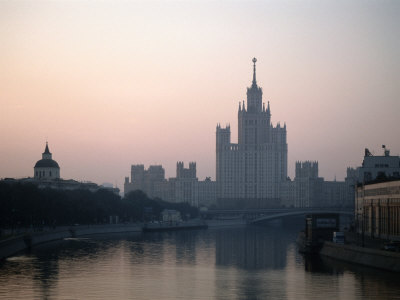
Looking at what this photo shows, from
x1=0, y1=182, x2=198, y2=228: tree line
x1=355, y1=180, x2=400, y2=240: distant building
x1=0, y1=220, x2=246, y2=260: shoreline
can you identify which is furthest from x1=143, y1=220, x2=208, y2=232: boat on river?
x1=355, y1=180, x2=400, y2=240: distant building

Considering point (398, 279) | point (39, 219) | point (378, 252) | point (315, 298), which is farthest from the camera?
point (39, 219)

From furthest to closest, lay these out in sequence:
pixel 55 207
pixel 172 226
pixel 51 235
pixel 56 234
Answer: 1. pixel 172 226
2. pixel 55 207
3. pixel 56 234
4. pixel 51 235

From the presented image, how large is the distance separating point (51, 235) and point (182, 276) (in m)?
44.4

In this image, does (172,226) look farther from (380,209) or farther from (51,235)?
(380,209)

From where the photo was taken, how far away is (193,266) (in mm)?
72625

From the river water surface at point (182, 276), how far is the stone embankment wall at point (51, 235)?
1.61 m

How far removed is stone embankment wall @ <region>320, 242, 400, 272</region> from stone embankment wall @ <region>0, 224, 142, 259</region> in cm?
2932

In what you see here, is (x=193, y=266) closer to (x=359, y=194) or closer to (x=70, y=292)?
(x=70, y=292)

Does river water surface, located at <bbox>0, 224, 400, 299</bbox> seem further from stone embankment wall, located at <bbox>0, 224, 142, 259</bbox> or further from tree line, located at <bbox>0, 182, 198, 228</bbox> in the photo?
tree line, located at <bbox>0, 182, 198, 228</bbox>

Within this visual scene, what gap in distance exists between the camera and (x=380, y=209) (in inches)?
3401

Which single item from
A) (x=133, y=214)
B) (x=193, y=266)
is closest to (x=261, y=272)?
(x=193, y=266)

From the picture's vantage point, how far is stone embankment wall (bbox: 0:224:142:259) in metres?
79.3

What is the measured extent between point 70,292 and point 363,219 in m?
46.9


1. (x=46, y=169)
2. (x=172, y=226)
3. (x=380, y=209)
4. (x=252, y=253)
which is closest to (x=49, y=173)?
(x=46, y=169)
